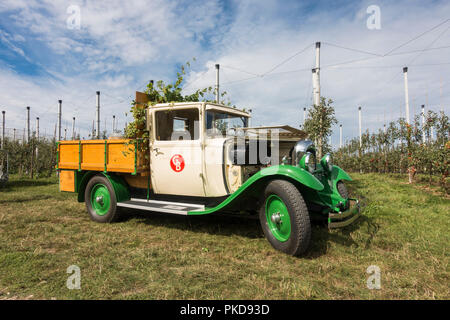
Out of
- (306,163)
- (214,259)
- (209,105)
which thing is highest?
(209,105)

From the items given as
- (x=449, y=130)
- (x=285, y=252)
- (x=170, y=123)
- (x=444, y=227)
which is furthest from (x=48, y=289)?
(x=449, y=130)

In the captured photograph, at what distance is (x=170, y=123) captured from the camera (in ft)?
14.9

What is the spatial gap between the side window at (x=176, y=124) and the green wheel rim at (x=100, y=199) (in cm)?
156

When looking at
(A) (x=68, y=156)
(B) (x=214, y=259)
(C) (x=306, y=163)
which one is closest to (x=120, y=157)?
(A) (x=68, y=156)

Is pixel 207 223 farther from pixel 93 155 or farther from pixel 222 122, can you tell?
pixel 93 155

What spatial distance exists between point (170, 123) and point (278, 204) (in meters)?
2.49

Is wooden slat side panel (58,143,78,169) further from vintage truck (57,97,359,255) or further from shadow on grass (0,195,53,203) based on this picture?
shadow on grass (0,195,53,203)

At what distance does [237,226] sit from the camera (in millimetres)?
4336

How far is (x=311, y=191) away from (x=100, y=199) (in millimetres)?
3824

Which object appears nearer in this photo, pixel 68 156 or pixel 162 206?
pixel 162 206

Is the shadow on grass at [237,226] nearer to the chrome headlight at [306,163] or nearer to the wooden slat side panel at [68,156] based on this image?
the chrome headlight at [306,163]

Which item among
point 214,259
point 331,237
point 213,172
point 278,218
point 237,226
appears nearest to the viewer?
point 214,259

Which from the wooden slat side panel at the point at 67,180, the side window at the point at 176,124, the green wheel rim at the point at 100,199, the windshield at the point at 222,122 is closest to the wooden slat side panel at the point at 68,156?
the wooden slat side panel at the point at 67,180

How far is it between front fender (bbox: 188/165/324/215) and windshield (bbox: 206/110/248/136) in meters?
1.20
